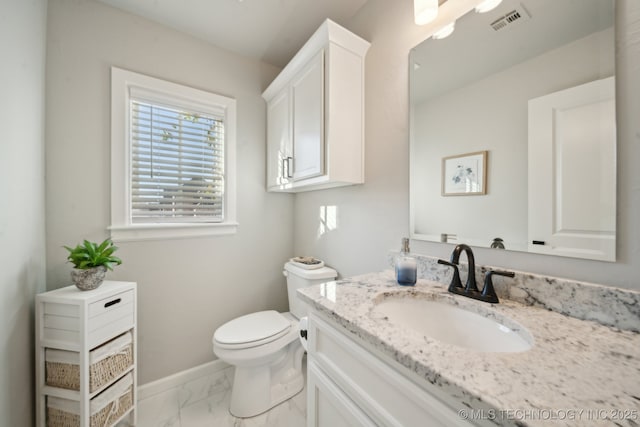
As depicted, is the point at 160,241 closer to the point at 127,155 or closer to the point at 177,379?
the point at 127,155

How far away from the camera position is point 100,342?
1.09 metres

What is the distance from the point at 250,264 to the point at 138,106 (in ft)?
4.47

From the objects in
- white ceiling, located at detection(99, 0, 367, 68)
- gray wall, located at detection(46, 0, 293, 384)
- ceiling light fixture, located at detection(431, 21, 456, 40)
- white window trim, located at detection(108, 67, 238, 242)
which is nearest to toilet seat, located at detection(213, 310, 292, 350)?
gray wall, located at detection(46, 0, 293, 384)

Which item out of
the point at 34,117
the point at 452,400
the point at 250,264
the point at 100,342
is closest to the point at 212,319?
the point at 250,264

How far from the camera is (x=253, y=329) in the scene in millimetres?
1404

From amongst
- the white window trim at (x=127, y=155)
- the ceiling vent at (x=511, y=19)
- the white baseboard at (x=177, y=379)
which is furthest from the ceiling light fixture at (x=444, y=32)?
the white baseboard at (x=177, y=379)

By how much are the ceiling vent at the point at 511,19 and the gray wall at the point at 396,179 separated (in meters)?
0.23

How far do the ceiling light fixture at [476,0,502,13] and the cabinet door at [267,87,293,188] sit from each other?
3.50 feet

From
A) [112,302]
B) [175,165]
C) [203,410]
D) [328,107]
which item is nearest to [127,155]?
[175,165]

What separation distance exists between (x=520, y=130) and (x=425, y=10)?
25.6 inches

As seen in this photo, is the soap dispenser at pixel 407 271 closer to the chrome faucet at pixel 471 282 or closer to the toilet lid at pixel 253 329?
the chrome faucet at pixel 471 282

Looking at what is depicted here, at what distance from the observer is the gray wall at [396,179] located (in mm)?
602

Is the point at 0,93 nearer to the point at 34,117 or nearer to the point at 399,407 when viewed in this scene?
the point at 34,117

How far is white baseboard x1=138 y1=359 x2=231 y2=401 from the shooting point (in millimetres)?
1469
